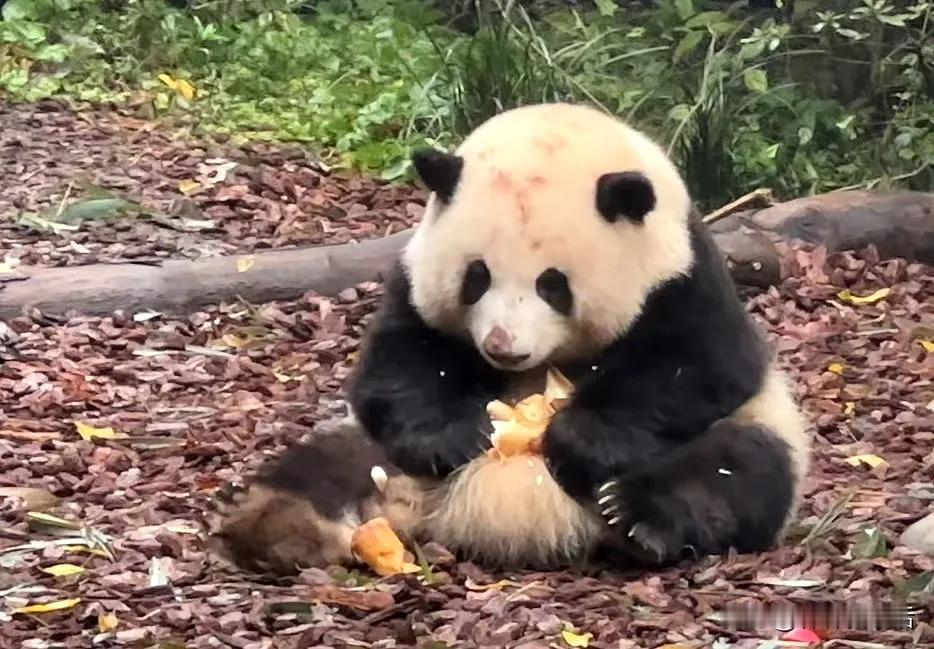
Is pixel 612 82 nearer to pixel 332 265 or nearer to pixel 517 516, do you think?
pixel 332 265

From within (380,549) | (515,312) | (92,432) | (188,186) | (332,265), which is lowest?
(188,186)

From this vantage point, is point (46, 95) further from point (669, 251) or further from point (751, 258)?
point (669, 251)

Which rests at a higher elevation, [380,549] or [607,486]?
[607,486]

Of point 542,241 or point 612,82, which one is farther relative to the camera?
point 612,82

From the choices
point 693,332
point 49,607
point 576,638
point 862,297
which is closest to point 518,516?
point 576,638

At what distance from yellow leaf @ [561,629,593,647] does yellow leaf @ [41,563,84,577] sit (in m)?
1.20

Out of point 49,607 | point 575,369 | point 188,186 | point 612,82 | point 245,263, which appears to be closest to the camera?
point 49,607

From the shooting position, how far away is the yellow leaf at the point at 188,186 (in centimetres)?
809

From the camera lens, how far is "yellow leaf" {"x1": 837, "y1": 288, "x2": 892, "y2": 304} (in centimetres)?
628

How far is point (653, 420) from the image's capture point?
369 cm

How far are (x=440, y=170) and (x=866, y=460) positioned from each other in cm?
170

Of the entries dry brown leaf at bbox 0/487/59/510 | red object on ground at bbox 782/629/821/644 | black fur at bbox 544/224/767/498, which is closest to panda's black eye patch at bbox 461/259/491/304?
black fur at bbox 544/224/767/498

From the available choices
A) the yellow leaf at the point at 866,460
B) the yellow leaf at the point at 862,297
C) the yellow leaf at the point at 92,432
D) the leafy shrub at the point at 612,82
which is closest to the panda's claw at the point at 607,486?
the yellow leaf at the point at 866,460

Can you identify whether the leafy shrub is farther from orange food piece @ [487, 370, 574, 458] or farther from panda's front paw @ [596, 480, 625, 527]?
panda's front paw @ [596, 480, 625, 527]
